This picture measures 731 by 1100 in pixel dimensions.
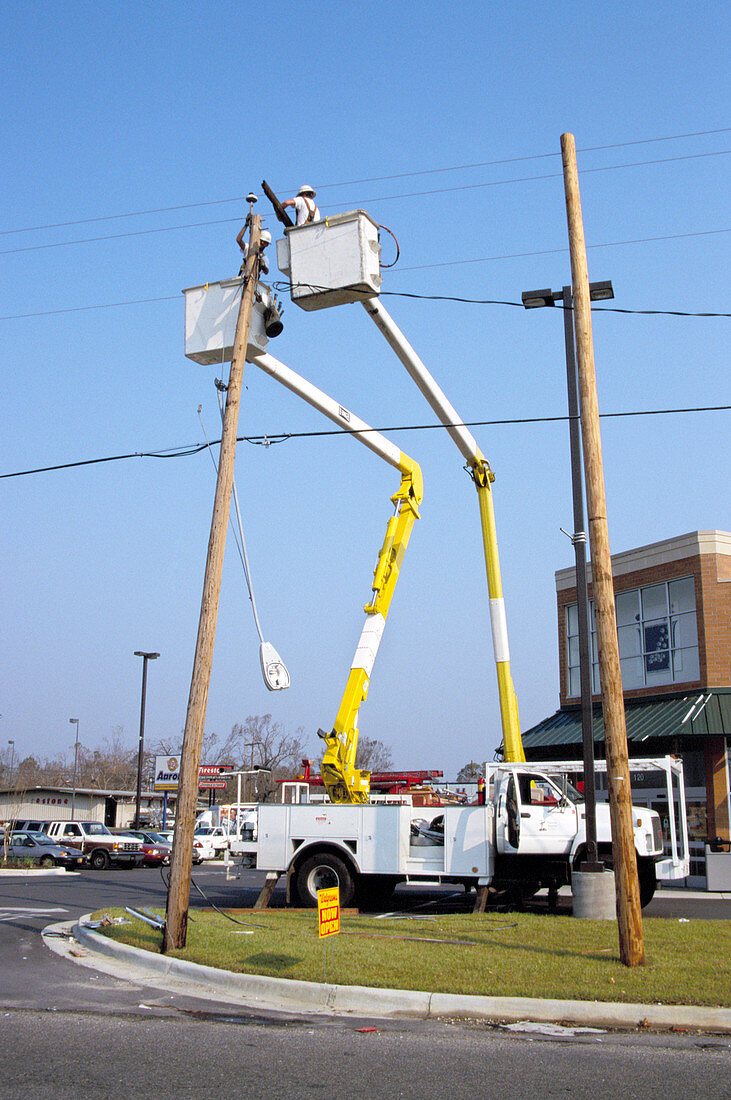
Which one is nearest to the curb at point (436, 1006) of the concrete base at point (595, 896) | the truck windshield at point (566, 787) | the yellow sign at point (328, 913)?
the yellow sign at point (328, 913)

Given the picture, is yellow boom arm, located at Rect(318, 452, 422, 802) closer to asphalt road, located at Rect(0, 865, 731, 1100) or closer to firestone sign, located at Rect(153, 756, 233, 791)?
asphalt road, located at Rect(0, 865, 731, 1100)

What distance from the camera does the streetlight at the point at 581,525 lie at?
13.6 metres

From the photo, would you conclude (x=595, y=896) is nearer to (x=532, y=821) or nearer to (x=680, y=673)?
(x=532, y=821)

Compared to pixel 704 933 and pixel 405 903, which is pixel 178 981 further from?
pixel 405 903

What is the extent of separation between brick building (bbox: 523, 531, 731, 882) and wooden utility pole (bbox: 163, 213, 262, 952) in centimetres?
1376

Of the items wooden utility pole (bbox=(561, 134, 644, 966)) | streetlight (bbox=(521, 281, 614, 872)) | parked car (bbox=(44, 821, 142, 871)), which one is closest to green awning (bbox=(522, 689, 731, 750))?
streetlight (bbox=(521, 281, 614, 872))

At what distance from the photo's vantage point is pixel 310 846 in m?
15.7

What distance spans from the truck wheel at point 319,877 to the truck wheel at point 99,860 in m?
19.7

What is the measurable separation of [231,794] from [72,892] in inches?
2604

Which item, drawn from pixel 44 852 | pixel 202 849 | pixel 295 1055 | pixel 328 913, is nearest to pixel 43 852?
pixel 44 852

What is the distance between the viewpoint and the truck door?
14680mm

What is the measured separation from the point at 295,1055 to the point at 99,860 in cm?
2895

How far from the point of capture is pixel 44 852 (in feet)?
104

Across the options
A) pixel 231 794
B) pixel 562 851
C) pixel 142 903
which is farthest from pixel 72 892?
pixel 231 794
